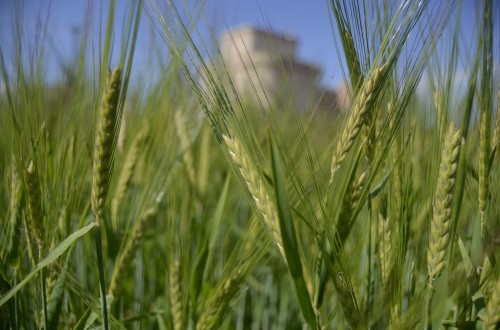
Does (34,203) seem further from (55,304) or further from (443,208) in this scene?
(443,208)

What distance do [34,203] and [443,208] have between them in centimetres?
38

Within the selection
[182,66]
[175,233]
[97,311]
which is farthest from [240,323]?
[182,66]

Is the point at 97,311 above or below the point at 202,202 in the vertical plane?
below

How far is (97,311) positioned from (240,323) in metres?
0.42

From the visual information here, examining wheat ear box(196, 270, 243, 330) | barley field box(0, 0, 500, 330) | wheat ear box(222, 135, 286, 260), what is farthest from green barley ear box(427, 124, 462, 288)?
wheat ear box(196, 270, 243, 330)

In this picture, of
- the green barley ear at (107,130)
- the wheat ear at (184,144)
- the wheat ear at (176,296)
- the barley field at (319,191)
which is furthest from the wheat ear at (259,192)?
the wheat ear at (184,144)

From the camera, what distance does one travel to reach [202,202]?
3.60ft

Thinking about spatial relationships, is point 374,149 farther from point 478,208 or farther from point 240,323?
point 240,323

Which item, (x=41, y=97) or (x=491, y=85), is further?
(x=41, y=97)

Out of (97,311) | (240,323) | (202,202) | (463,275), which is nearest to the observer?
(463,275)

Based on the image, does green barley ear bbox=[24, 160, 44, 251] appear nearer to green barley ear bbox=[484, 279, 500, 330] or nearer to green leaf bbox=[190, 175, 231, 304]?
green leaf bbox=[190, 175, 231, 304]

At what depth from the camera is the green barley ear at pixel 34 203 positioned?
532mm

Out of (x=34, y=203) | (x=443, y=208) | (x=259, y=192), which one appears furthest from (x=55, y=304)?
(x=443, y=208)

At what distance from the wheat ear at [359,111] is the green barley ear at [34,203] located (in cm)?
29
